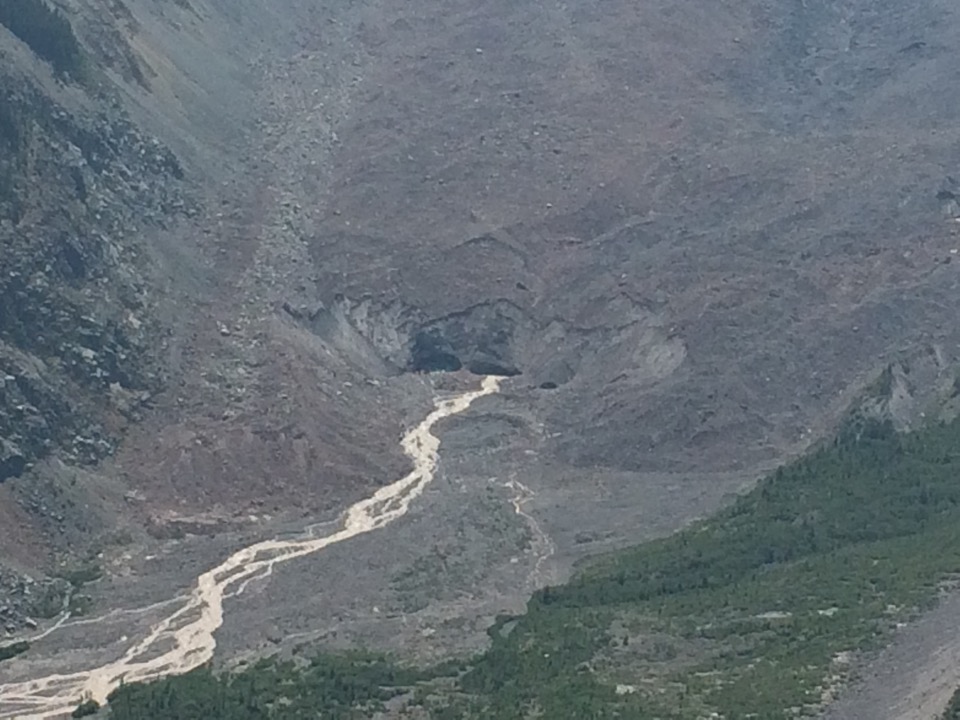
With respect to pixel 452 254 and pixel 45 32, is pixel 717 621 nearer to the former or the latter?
pixel 452 254

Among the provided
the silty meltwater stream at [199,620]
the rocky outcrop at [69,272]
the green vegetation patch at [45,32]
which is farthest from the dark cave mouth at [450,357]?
the green vegetation patch at [45,32]

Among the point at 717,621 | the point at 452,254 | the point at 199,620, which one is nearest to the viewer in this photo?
the point at 717,621

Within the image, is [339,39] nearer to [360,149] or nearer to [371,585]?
[360,149]

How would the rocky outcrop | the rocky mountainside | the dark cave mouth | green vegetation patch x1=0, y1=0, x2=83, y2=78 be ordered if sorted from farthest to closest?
the dark cave mouth < green vegetation patch x1=0, y1=0, x2=83, y2=78 < the rocky mountainside < the rocky outcrop

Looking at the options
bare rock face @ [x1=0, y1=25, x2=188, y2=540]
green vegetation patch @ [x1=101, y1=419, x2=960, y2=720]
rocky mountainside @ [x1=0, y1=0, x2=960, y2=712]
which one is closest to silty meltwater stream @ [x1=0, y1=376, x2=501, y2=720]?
rocky mountainside @ [x1=0, y1=0, x2=960, y2=712]

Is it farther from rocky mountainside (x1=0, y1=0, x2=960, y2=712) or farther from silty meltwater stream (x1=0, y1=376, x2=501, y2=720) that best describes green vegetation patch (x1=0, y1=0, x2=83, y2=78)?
silty meltwater stream (x1=0, y1=376, x2=501, y2=720)

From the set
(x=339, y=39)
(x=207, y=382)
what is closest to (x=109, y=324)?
(x=207, y=382)

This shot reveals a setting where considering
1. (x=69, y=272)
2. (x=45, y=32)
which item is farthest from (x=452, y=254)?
(x=69, y=272)
